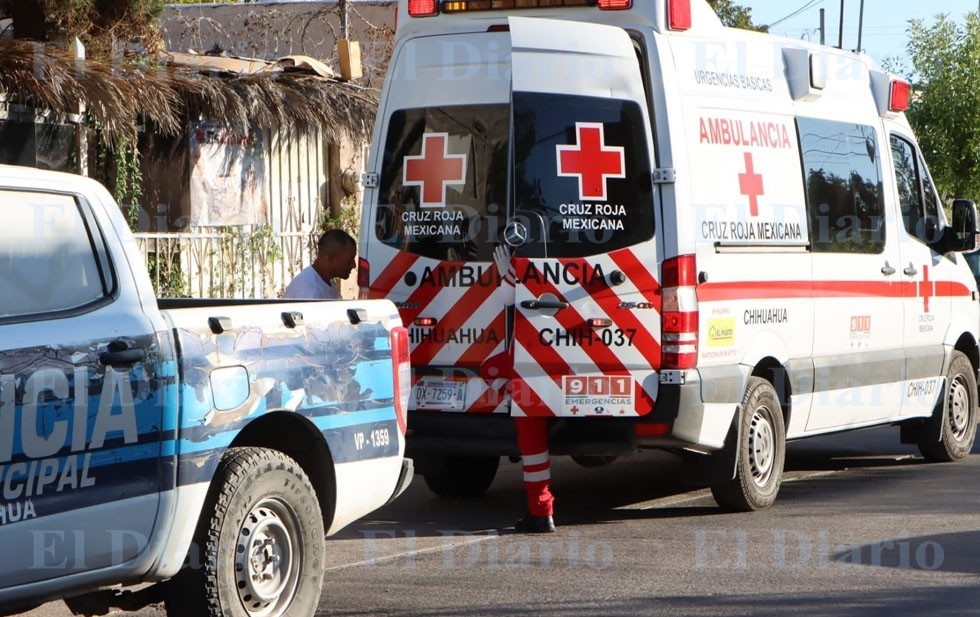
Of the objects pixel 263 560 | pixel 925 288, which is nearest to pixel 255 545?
pixel 263 560

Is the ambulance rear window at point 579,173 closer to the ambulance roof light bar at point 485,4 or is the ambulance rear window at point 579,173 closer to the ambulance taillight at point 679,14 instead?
the ambulance taillight at point 679,14

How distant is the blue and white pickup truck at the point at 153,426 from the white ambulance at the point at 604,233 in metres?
2.35

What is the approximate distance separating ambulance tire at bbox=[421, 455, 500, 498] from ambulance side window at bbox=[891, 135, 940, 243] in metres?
3.63

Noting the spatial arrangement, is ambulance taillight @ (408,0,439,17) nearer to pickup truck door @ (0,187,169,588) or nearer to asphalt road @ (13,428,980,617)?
asphalt road @ (13,428,980,617)

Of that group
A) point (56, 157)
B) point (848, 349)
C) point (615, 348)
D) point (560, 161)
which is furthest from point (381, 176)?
point (56, 157)

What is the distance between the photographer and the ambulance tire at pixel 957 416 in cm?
1162

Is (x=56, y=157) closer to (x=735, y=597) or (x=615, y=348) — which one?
(x=615, y=348)

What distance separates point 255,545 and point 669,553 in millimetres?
2809

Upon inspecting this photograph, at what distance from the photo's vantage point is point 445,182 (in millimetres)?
8961

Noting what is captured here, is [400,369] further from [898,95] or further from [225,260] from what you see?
[225,260]

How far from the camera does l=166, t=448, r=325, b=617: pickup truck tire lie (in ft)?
18.5

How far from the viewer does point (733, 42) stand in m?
9.34

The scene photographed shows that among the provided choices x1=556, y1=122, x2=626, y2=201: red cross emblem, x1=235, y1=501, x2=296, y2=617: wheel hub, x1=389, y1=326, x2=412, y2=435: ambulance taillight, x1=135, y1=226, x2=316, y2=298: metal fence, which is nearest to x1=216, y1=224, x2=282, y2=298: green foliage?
x1=135, y1=226, x2=316, y2=298: metal fence

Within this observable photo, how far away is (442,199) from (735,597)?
317 cm
